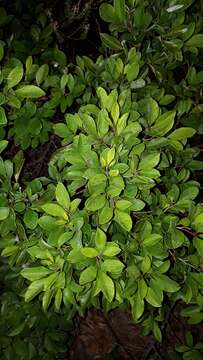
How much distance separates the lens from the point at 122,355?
7.98 feet

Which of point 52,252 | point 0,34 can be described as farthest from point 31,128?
point 0,34

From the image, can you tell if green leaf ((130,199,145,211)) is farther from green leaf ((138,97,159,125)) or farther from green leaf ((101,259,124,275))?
green leaf ((138,97,159,125))

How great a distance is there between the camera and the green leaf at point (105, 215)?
0.92 metres

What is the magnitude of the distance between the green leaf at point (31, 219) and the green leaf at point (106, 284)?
235mm

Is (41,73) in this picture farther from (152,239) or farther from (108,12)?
(152,239)

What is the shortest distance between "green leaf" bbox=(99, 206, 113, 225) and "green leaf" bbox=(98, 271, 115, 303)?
13 centimetres

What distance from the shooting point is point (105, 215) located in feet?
3.03

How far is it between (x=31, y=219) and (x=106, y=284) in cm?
27

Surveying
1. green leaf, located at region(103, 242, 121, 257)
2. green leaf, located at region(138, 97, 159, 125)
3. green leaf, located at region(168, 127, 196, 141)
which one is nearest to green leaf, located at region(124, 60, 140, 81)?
green leaf, located at region(138, 97, 159, 125)

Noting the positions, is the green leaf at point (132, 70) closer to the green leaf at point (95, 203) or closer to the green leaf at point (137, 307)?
the green leaf at point (95, 203)

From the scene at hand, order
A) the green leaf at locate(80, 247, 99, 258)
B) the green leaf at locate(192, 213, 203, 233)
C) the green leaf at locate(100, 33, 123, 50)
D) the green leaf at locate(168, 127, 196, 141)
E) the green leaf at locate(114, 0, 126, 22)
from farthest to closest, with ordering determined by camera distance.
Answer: the green leaf at locate(100, 33, 123, 50), the green leaf at locate(114, 0, 126, 22), the green leaf at locate(168, 127, 196, 141), the green leaf at locate(192, 213, 203, 233), the green leaf at locate(80, 247, 99, 258)

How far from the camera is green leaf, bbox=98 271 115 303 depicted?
0.93 m

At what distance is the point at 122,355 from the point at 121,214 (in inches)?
71.6

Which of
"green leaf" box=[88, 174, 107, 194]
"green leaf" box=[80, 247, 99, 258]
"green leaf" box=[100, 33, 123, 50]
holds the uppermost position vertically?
"green leaf" box=[100, 33, 123, 50]
